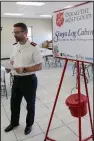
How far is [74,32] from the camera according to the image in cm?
188

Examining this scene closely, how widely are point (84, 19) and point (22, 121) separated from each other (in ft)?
6.36

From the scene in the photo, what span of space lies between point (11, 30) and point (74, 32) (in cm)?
972

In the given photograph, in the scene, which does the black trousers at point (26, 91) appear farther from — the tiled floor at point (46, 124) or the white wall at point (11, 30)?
the white wall at point (11, 30)

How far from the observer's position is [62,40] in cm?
206

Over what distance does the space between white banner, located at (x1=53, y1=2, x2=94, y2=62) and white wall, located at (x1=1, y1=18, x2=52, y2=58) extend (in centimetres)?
936

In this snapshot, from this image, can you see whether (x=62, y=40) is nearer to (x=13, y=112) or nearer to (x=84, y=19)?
(x=84, y=19)

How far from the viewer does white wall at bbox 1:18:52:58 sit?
10914 mm

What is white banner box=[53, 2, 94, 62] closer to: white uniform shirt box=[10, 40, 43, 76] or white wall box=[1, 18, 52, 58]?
white uniform shirt box=[10, 40, 43, 76]

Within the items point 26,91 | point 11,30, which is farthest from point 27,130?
point 11,30

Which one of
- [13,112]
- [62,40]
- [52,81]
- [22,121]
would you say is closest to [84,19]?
[62,40]

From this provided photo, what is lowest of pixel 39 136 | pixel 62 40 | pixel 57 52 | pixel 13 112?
pixel 39 136

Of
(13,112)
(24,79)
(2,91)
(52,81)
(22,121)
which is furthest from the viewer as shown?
(52,81)

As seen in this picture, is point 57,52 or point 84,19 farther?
point 57,52

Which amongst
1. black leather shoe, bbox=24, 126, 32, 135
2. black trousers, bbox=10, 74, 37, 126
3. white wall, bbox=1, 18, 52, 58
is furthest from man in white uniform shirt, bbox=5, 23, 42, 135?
white wall, bbox=1, 18, 52, 58
